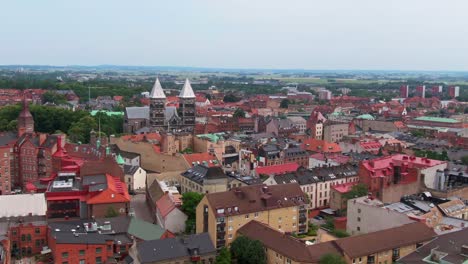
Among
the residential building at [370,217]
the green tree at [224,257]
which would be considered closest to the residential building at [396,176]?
the residential building at [370,217]

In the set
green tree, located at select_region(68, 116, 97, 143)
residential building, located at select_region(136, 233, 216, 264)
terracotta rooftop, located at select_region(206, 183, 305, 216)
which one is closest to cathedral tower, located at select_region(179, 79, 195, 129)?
green tree, located at select_region(68, 116, 97, 143)

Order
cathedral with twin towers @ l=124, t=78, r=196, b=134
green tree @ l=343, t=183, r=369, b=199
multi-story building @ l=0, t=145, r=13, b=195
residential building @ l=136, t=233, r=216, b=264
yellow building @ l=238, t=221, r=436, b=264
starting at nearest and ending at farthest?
yellow building @ l=238, t=221, r=436, b=264 → residential building @ l=136, t=233, r=216, b=264 → green tree @ l=343, t=183, r=369, b=199 → multi-story building @ l=0, t=145, r=13, b=195 → cathedral with twin towers @ l=124, t=78, r=196, b=134

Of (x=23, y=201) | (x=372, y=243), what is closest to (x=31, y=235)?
(x=23, y=201)

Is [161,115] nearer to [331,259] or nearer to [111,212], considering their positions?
[111,212]

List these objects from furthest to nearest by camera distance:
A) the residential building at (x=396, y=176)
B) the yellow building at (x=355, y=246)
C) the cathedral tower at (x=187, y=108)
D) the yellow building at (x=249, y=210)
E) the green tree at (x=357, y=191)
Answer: the cathedral tower at (x=187, y=108) → the residential building at (x=396, y=176) → the green tree at (x=357, y=191) → the yellow building at (x=249, y=210) → the yellow building at (x=355, y=246)

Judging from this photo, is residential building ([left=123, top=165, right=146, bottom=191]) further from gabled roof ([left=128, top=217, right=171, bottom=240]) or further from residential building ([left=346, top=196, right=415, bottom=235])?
residential building ([left=346, top=196, right=415, bottom=235])

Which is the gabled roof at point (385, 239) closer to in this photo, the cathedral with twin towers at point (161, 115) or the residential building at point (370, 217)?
the residential building at point (370, 217)

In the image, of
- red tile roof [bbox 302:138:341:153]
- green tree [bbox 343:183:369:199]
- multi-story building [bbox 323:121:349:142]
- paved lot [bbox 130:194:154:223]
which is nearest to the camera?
paved lot [bbox 130:194:154:223]

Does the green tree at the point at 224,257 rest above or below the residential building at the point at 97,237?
below
